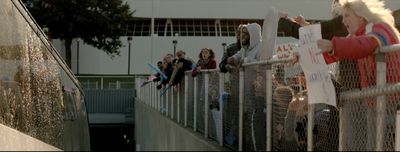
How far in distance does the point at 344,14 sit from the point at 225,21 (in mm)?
57442

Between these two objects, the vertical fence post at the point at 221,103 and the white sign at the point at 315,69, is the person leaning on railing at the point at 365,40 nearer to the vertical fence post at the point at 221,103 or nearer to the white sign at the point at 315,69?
the white sign at the point at 315,69

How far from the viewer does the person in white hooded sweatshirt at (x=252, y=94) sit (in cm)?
710

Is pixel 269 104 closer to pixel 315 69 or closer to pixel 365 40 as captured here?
pixel 315 69

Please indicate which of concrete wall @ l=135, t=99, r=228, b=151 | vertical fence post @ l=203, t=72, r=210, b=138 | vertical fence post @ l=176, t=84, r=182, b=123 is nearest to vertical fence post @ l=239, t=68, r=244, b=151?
concrete wall @ l=135, t=99, r=228, b=151

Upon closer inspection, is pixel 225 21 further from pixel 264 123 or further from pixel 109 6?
pixel 264 123

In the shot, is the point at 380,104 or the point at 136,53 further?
the point at 136,53

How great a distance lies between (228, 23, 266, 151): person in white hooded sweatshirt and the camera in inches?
280

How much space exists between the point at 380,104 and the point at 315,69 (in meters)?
0.77

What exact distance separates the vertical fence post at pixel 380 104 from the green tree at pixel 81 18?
4553cm

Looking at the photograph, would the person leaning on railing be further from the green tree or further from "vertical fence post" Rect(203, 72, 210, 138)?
the green tree

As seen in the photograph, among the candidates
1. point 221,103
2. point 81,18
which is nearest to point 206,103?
point 221,103

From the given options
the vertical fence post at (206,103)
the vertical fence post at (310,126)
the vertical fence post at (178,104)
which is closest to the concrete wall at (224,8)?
the vertical fence post at (178,104)

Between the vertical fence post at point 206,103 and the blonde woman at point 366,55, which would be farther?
the vertical fence post at point 206,103

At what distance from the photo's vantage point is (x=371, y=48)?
418cm
